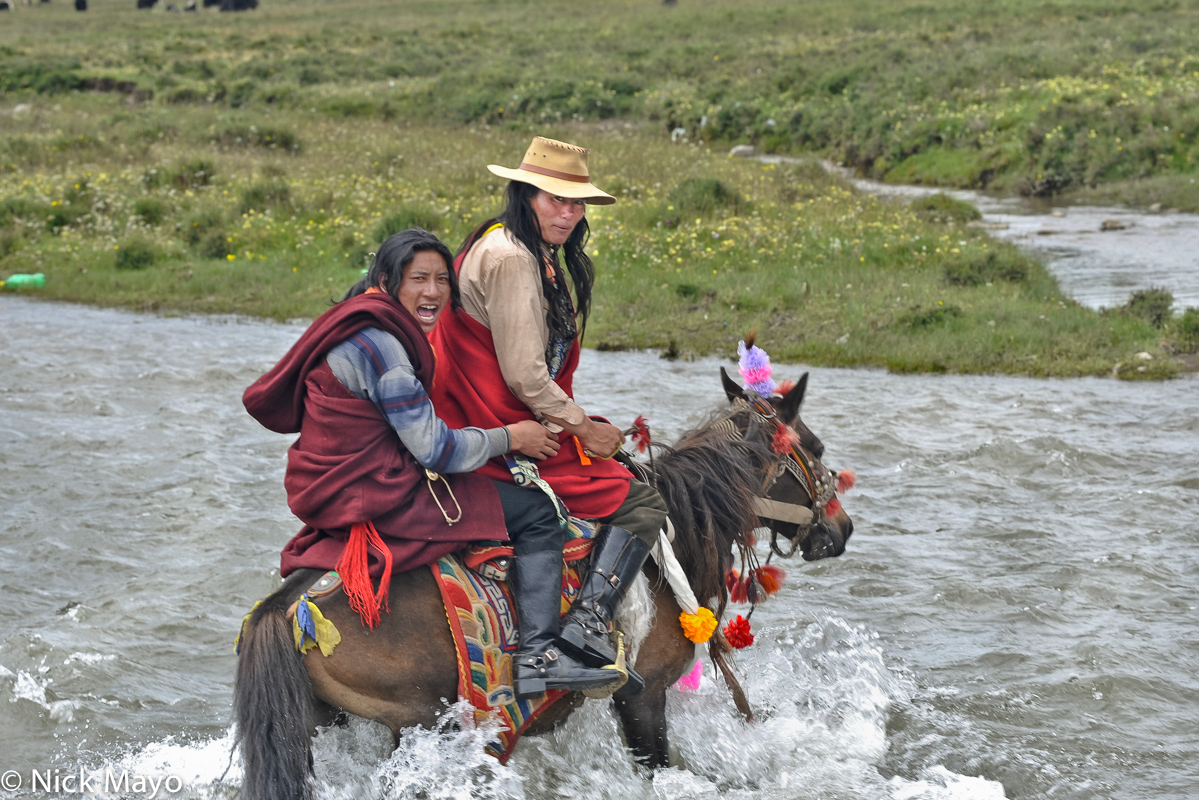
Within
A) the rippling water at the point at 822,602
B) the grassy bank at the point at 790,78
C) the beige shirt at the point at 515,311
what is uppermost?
the grassy bank at the point at 790,78

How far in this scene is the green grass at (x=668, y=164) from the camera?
13.1 m

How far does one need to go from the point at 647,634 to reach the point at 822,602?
125 inches

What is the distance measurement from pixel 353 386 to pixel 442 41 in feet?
170

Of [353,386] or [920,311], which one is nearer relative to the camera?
[353,386]

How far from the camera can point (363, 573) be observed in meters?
3.65

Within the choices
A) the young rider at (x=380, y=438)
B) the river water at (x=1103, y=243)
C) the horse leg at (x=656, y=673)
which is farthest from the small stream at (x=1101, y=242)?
the young rider at (x=380, y=438)

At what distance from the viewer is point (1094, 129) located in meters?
24.2

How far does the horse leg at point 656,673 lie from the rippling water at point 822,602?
248 millimetres

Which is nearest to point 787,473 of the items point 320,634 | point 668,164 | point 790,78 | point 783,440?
point 783,440

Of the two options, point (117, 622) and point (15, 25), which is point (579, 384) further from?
point (15, 25)

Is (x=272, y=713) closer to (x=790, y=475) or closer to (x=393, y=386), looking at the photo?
(x=393, y=386)

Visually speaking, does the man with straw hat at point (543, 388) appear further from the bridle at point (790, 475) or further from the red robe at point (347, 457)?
the bridle at point (790, 475)

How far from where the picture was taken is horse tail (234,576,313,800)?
3.51 m

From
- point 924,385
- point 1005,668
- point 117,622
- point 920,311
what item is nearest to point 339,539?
point 117,622
